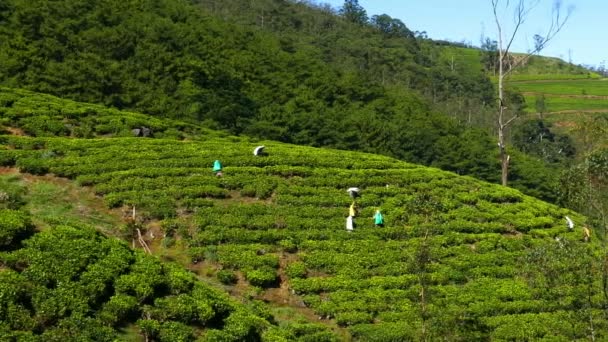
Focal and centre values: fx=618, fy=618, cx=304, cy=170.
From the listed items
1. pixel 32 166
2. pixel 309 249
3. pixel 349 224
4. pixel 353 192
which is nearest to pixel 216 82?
pixel 353 192

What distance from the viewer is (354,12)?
145 meters

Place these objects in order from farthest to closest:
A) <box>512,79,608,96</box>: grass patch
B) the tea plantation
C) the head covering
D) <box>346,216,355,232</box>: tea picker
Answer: <box>512,79,608,96</box>: grass patch < the head covering < <box>346,216,355,232</box>: tea picker < the tea plantation

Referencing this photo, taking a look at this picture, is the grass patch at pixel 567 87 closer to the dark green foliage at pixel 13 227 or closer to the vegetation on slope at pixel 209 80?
the vegetation on slope at pixel 209 80

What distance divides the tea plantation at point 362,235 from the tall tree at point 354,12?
11479 cm

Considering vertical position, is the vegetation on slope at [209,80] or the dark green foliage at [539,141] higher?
the vegetation on slope at [209,80]

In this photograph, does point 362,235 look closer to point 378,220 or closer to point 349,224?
point 349,224

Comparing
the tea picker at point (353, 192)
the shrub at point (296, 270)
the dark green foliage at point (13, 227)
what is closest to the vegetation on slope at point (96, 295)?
the dark green foliage at point (13, 227)

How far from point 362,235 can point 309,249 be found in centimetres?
288

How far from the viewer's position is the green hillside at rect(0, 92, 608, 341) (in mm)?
14945

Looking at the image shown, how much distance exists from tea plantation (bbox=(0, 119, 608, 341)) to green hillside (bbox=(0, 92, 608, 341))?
7 centimetres

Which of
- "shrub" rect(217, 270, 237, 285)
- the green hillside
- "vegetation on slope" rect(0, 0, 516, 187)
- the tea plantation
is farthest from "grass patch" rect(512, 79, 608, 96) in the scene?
"shrub" rect(217, 270, 237, 285)

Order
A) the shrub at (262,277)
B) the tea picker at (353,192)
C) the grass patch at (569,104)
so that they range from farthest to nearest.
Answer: the grass patch at (569,104)
the tea picker at (353,192)
the shrub at (262,277)

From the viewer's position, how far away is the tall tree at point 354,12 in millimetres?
143250

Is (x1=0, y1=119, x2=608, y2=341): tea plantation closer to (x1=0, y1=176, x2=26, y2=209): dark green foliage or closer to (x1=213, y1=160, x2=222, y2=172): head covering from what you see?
(x1=213, y1=160, x2=222, y2=172): head covering
